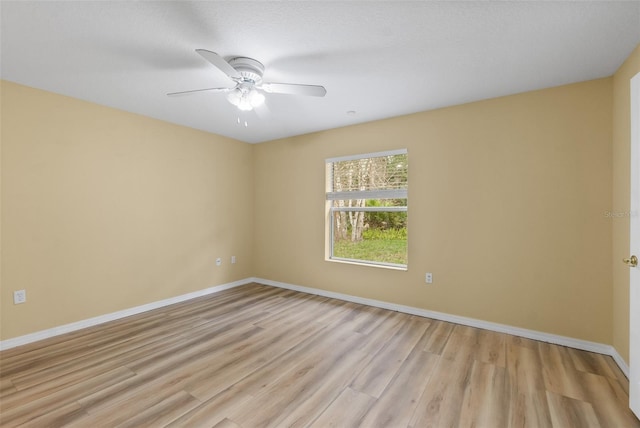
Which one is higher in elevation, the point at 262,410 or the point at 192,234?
the point at 192,234

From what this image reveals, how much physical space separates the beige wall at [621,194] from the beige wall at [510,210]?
0.08 metres

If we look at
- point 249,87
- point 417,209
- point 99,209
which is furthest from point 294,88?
point 99,209

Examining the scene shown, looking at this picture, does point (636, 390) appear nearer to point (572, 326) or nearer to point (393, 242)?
point (572, 326)

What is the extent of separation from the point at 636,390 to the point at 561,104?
2319 mm

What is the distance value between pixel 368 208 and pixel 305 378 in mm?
2363

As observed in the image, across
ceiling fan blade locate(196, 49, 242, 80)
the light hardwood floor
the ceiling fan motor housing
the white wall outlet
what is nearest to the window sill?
the light hardwood floor

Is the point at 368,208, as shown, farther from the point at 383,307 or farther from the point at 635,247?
the point at 635,247

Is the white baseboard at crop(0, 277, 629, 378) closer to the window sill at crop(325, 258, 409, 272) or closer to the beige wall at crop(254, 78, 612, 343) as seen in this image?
the beige wall at crop(254, 78, 612, 343)

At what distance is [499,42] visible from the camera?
197 centimetres

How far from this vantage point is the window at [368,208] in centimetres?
365

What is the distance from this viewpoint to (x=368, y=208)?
3.90 metres

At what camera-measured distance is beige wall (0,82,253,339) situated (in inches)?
103

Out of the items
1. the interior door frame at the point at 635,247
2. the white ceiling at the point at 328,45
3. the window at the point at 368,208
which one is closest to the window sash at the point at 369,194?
the window at the point at 368,208

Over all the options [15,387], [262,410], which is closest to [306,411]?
[262,410]
